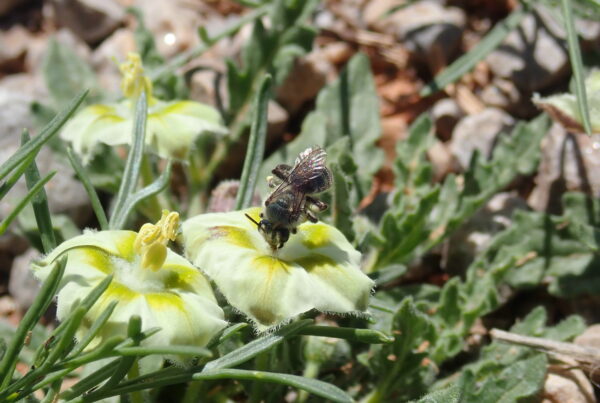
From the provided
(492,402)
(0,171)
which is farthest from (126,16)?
(492,402)

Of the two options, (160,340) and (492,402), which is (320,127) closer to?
(492,402)

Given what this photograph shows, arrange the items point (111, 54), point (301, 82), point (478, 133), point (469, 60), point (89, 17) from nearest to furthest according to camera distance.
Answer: point (469, 60)
point (478, 133)
point (301, 82)
point (111, 54)
point (89, 17)

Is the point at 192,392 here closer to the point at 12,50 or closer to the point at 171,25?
the point at 171,25

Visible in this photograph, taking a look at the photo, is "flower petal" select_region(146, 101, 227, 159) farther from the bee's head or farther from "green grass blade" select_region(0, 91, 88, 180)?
the bee's head

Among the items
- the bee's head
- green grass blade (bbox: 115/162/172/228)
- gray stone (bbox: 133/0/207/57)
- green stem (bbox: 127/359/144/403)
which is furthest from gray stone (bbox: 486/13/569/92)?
green stem (bbox: 127/359/144/403)

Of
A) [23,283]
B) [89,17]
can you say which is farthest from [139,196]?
[89,17]

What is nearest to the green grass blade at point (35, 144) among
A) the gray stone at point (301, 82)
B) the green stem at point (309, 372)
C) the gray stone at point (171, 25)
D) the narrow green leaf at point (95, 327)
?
the narrow green leaf at point (95, 327)
